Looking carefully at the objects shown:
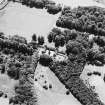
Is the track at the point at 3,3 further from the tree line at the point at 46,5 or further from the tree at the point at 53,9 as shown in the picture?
the tree at the point at 53,9

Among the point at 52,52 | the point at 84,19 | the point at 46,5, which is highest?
the point at 46,5

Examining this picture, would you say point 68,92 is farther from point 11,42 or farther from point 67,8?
point 67,8

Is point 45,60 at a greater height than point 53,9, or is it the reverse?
point 53,9

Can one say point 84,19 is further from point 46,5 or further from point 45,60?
point 45,60

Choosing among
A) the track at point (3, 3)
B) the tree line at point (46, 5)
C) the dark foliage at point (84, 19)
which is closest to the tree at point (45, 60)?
the dark foliage at point (84, 19)

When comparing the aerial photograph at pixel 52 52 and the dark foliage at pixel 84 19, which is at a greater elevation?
the dark foliage at pixel 84 19

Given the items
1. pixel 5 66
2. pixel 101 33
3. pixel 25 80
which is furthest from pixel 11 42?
pixel 101 33

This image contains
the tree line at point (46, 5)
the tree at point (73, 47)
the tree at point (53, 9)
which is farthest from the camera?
the tree line at point (46, 5)

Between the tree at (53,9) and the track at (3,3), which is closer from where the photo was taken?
the tree at (53,9)

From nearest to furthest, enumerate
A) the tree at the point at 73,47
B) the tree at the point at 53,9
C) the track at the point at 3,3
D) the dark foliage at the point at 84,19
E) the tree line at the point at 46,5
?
the tree at the point at 73,47 → the dark foliage at the point at 84,19 → the tree at the point at 53,9 → the tree line at the point at 46,5 → the track at the point at 3,3

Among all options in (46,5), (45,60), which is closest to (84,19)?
(46,5)
